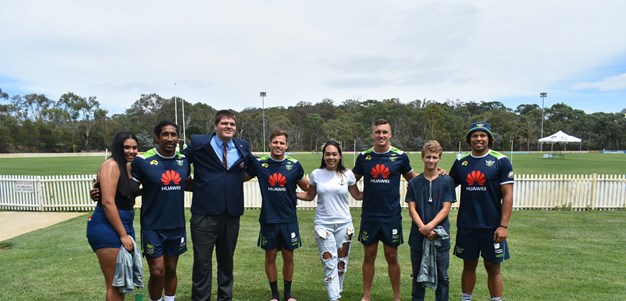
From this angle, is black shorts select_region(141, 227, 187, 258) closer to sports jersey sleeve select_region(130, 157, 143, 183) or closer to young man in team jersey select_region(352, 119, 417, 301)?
sports jersey sleeve select_region(130, 157, 143, 183)

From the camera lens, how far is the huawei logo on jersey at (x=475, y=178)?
12.0 ft

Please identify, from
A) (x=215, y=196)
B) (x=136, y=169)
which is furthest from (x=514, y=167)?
(x=136, y=169)

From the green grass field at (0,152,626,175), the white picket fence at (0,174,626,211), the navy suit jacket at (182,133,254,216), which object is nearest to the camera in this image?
the navy suit jacket at (182,133,254,216)

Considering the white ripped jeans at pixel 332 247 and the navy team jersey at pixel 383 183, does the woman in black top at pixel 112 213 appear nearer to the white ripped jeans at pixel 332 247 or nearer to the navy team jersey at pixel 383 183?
the white ripped jeans at pixel 332 247

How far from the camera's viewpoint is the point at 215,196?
3.73m

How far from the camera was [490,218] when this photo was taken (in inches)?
144

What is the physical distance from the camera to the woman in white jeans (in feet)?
13.1

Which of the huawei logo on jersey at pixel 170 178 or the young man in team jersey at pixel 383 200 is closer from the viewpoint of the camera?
the huawei logo on jersey at pixel 170 178

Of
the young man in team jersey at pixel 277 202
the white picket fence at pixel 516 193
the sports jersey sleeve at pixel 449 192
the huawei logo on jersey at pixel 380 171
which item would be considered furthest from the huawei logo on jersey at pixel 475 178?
the white picket fence at pixel 516 193

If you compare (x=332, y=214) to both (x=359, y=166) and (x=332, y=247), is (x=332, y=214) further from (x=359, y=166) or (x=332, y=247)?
(x=359, y=166)

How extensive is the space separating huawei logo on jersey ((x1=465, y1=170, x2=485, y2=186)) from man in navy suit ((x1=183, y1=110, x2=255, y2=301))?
91.2 inches

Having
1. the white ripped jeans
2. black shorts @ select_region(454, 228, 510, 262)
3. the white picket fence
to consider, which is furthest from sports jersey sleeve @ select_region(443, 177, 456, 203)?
the white picket fence

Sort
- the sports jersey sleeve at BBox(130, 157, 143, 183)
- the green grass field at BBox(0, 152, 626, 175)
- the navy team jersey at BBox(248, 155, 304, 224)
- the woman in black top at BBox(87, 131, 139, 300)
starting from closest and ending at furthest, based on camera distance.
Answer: the woman in black top at BBox(87, 131, 139, 300), the sports jersey sleeve at BBox(130, 157, 143, 183), the navy team jersey at BBox(248, 155, 304, 224), the green grass field at BBox(0, 152, 626, 175)

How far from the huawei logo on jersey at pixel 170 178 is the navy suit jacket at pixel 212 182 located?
21 cm
